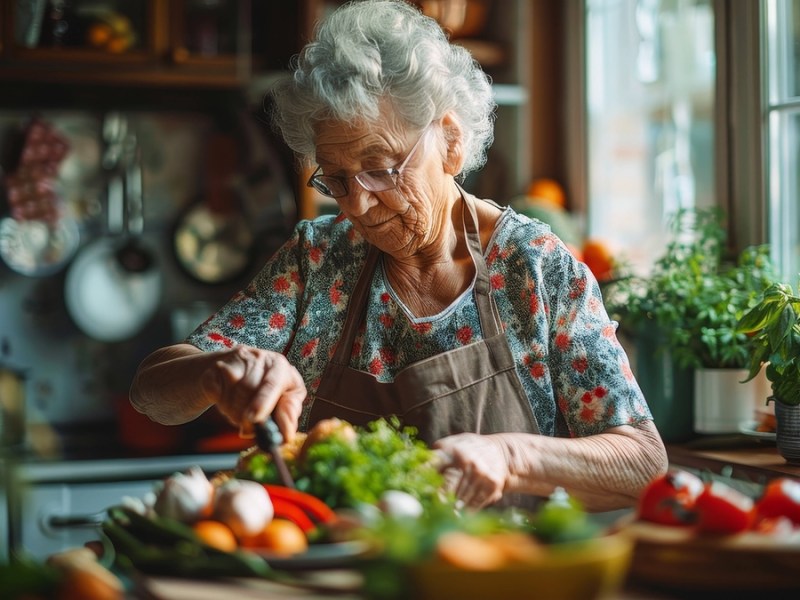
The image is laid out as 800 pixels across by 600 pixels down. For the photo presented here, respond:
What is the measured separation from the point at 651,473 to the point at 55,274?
8.02 ft

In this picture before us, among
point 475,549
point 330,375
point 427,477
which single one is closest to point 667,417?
point 330,375

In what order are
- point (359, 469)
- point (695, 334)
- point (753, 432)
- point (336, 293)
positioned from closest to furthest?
point (359, 469), point (336, 293), point (753, 432), point (695, 334)

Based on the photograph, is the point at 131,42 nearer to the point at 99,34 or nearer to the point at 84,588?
the point at 99,34

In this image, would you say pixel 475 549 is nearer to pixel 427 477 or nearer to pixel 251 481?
pixel 427 477

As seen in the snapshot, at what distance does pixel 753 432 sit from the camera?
2189 mm

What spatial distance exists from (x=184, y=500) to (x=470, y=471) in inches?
15.7

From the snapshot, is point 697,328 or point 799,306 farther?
point 697,328

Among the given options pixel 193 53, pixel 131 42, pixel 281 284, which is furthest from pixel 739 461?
pixel 131 42

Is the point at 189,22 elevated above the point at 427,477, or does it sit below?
above

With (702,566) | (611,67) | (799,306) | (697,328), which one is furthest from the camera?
(611,67)

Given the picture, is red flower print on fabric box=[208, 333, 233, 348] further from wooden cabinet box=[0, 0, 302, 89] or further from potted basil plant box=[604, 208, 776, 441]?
wooden cabinet box=[0, 0, 302, 89]

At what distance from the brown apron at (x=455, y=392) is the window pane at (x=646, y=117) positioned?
101 cm

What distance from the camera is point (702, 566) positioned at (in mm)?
1042

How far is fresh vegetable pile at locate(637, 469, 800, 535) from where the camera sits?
1065 mm
